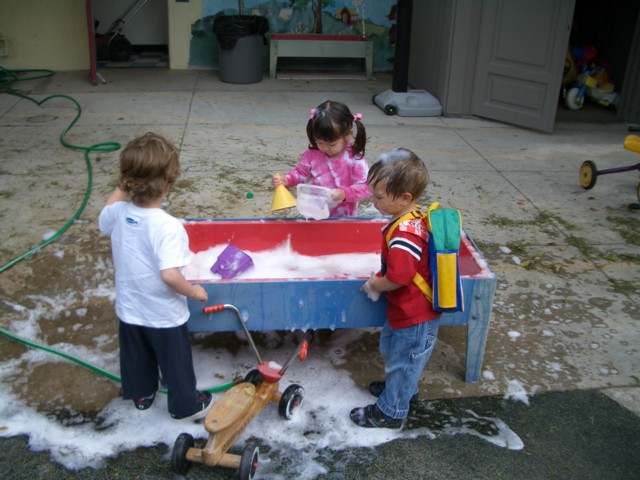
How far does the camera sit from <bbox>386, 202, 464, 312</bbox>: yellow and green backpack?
2.64 m

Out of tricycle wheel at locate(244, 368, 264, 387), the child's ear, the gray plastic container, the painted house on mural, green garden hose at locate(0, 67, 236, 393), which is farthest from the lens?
the gray plastic container

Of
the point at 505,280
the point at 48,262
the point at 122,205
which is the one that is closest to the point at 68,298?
the point at 48,262

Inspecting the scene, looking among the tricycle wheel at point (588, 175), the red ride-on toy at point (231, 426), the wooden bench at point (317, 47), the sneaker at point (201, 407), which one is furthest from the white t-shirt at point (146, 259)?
the wooden bench at point (317, 47)

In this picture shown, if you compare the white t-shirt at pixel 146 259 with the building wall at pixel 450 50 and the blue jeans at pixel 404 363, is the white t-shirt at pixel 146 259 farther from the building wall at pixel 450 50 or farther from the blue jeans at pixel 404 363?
the building wall at pixel 450 50

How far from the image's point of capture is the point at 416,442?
290cm

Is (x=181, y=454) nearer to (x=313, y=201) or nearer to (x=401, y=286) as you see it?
(x=401, y=286)

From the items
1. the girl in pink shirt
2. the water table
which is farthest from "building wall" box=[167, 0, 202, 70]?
the water table

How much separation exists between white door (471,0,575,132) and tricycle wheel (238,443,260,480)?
5998 mm

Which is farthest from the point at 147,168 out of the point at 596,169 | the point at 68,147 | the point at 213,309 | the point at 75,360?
the point at 596,169

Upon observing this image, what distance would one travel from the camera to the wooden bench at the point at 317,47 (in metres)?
9.29

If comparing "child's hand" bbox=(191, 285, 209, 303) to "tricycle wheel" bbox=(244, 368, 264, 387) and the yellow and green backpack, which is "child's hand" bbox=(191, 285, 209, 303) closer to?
"tricycle wheel" bbox=(244, 368, 264, 387)

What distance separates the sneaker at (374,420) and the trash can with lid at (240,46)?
6878 millimetres

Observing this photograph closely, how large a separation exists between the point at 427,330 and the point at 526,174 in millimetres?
3801

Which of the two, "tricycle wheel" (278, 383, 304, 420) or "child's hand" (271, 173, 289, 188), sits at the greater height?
"child's hand" (271, 173, 289, 188)
